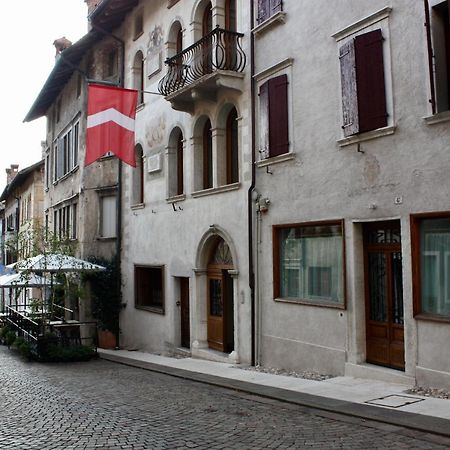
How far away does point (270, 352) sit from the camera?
1297 cm

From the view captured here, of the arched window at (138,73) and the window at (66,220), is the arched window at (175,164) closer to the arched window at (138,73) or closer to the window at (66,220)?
the arched window at (138,73)

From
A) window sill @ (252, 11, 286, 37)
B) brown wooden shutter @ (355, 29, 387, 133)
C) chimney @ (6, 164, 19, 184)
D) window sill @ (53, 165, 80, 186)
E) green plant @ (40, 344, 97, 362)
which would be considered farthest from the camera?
chimney @ (6, 164, 19, 184)

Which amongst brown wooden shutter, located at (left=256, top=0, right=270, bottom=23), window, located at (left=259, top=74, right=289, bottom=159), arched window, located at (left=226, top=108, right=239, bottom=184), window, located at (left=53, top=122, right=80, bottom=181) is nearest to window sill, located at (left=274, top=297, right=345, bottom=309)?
window, located at (left=259, top=74, right=289, bottom=159)

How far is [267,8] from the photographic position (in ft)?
43.8

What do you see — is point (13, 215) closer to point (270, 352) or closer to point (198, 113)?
point (198, 113)

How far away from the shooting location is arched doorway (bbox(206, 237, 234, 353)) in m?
15.2

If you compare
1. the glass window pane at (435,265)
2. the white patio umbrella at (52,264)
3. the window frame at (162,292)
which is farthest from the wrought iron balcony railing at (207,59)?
the glass window pane at (435,265)

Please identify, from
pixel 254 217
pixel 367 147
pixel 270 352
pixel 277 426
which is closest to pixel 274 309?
pixel 270 352

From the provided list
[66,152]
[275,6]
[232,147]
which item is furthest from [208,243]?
[66,152]

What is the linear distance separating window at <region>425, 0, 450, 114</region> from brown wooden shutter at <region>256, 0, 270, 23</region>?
4.72m

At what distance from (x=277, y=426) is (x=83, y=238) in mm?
16465

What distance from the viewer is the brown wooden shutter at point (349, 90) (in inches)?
423

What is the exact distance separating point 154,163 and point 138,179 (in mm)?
1863

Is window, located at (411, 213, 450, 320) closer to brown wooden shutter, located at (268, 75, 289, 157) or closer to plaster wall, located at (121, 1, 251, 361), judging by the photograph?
brown wooden shutter, located at (268, 75, 289, 157)
